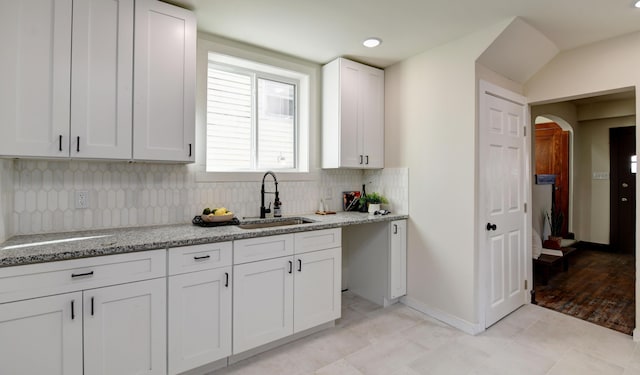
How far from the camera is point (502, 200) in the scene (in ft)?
9.83

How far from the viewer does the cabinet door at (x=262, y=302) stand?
2193 millimetres

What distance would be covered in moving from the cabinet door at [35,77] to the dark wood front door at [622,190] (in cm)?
754

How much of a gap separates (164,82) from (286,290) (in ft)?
5.65

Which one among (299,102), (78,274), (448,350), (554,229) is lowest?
(448,350)

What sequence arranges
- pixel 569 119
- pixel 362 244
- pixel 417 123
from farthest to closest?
1. pixel 569 119
2. pixel 362 244
3. pixel 417 123

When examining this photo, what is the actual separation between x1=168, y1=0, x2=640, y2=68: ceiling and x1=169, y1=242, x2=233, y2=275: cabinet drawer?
5.47 feet

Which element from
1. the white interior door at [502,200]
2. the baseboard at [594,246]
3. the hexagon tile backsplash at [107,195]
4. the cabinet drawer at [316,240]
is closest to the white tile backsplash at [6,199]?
the hexagon tile backsplash at [107,195]

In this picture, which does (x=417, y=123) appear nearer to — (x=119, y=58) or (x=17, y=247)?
(x=119, y=58)

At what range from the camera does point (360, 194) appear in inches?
146

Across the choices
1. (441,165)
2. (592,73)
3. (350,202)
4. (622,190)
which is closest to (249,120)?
(350,202)

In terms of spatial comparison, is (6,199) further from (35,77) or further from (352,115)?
(352,115)

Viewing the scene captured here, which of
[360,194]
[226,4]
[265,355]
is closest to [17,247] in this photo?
[265,355]

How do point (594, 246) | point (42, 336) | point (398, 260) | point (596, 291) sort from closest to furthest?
point (42, 336) < point (398, 260) < point (596, 291) < point (594, 246)

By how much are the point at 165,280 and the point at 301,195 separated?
1.65m
